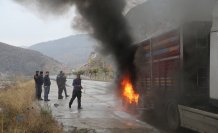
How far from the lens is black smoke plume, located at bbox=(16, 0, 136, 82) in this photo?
2105 cm

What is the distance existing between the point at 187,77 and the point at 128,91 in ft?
24.2

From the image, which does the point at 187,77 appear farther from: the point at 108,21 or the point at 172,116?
the point at 108,21

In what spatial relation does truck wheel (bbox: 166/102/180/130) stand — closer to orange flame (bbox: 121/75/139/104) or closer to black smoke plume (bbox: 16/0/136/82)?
orange flame (bbox: 121/75/139/104)

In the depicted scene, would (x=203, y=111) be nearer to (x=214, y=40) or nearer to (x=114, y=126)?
(x=214, y=40)

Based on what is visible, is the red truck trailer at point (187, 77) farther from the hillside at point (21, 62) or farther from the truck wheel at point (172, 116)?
the hillside at point (21, 62)

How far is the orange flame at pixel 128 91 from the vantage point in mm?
17250

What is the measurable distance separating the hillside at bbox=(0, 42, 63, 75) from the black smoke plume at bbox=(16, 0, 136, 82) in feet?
404

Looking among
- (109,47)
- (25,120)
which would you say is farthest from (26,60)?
(25,120)

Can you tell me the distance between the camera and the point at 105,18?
23.0m

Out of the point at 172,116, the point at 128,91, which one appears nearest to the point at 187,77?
the point at 172,116

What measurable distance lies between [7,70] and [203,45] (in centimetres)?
13971

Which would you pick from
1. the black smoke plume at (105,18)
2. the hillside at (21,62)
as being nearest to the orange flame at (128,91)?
the black smoke plume at (105,18)

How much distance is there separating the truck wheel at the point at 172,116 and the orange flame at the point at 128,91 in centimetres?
466

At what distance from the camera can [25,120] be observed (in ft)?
35.6
